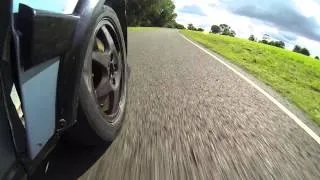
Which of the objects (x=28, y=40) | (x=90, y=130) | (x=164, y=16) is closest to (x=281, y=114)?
(x=90, y=130)

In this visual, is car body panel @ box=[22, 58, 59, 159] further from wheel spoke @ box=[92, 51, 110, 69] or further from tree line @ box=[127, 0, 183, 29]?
tree line @ box=[127, 0, 183, 29]

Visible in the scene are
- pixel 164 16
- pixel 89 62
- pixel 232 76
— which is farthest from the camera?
pixel 164 16

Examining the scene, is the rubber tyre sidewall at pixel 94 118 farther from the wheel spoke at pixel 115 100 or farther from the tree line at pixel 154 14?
the tree line at pixel 154 14

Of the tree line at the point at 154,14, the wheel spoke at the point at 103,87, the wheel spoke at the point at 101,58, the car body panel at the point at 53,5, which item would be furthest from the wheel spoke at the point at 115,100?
the tree line at the point at 154,14

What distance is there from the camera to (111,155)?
13.3 feet

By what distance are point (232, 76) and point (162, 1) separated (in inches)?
3684

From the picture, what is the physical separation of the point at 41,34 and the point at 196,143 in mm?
2696

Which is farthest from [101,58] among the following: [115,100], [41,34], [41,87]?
[41,34]

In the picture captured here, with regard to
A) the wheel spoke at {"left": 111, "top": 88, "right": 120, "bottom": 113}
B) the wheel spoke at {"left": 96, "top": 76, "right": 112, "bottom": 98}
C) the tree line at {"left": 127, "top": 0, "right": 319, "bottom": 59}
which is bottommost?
the tree line at {"left": 127, "top": 0, "right": 319, "bottom": 59}

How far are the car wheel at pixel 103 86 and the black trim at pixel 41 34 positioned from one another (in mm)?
519

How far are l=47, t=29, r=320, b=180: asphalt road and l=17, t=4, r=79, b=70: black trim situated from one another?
1.23 metres

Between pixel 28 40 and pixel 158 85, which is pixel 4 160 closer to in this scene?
pixel 28 40

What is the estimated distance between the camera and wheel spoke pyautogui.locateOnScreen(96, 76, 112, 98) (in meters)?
3.74

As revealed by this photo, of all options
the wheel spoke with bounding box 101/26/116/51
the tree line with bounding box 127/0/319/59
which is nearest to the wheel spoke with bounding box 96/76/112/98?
the wheel spoke with bounding box 101/26/116/51
